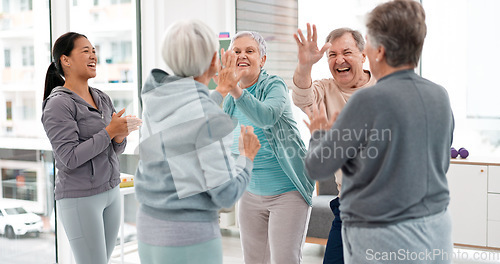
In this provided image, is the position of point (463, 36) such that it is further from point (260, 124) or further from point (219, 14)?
point (260, 124)

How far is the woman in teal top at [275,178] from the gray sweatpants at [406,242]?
724 millimetres

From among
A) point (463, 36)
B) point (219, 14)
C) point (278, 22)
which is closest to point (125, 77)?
point (219, 14)

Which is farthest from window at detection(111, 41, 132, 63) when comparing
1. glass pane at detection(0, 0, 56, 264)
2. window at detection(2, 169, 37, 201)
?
window at detection(2, 169, 37, 201)

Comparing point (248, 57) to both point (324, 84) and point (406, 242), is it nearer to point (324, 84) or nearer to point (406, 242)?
point (324, 84)

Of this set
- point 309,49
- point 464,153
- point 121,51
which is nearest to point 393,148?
point 309,49

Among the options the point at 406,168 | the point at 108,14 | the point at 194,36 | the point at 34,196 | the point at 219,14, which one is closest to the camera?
the point at 406,168

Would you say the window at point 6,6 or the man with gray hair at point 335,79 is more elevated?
the window at point 6,6

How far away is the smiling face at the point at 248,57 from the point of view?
7.51 feet

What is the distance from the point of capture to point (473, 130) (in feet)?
14.6

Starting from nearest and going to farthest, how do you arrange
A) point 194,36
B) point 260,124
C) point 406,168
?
point 406,168 < point 194,36 < point 260,124

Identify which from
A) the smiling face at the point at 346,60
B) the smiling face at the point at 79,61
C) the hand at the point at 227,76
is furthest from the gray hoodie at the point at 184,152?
the smiling face at the point at 79,61

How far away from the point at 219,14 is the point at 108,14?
1142 millimetres

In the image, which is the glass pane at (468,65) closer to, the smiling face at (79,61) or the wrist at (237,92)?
the wrist at (237,92)

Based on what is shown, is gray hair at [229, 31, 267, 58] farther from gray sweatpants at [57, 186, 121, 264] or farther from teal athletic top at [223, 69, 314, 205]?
gray sweatpants at [57, 186, 121, 264]
